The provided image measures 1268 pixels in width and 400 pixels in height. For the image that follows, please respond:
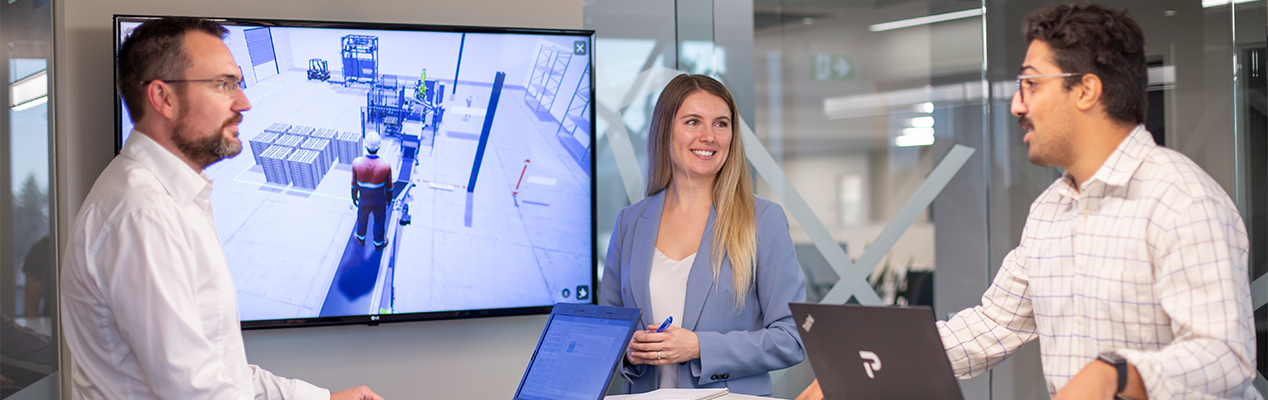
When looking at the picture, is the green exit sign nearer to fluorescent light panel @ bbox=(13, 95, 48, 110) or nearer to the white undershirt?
the white undershirt

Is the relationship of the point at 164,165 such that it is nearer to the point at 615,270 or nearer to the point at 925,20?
the point at 615,270

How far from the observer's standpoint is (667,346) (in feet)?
7.43

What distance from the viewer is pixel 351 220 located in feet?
9.35

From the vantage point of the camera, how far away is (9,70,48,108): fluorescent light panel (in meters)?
2.19

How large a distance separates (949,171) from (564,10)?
182 cm

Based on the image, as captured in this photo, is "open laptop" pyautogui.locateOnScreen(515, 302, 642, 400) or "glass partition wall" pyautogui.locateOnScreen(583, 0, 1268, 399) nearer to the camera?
"open laptop" pyautogui.locateOnScreen(515, 302, 642, 400)

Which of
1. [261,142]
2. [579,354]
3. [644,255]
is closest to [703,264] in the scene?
[644,255]

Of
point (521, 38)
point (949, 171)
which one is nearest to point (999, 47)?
point (949, 171)

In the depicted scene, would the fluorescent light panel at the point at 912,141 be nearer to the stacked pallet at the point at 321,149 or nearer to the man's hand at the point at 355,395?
the stacked pallet at the point at 321,149

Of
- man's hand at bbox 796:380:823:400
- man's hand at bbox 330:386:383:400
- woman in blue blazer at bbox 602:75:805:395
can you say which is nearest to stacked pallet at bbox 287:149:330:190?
man's hand at bbox 330:386:383:400

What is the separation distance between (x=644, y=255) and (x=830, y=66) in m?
1.73

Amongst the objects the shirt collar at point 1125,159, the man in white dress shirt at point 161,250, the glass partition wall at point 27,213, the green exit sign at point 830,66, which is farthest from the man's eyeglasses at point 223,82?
the green exit sign at point 830,66

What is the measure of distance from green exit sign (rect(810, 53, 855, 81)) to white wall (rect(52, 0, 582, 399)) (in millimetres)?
1180

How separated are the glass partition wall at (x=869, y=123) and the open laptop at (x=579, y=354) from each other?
1311mm
